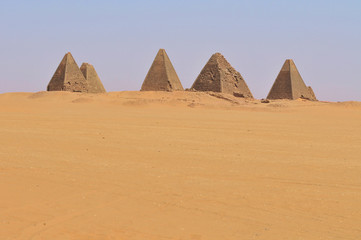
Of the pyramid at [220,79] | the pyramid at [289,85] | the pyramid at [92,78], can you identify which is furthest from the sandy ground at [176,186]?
the pyramid at [92,78]

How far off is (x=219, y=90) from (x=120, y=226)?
23.6 metres

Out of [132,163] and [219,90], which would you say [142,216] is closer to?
[132,163]

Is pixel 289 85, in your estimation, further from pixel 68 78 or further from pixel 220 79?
pixel 68 78

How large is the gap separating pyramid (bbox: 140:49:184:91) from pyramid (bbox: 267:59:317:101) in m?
8.59

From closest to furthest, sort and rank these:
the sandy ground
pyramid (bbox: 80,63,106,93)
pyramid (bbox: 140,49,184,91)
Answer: the sandy ground < pyramid (bbox: 140,49,184,91) < pyramid (bbox: 80,63,106,93)

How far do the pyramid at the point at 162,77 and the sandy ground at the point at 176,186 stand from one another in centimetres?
1932

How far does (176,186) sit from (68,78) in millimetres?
25865

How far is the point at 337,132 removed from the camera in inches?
416

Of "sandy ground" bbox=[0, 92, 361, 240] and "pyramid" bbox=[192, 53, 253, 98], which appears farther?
"pyramid" bbox=[192, 53, 253, 98]

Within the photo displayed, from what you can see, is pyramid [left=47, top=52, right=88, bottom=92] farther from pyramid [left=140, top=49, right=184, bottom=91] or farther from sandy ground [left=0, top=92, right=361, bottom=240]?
sandy ground [left=0, top=92, right=361, bottom=240]

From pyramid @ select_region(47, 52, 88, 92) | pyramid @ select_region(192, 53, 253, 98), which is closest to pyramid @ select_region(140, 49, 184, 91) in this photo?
pyramid @ select_region(192, 53, 253, 98)

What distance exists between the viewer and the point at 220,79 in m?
27.0

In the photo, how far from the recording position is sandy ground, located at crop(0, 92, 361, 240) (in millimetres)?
3635

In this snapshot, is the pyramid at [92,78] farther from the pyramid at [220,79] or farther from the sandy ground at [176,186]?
the sandy ground at [176,186]
